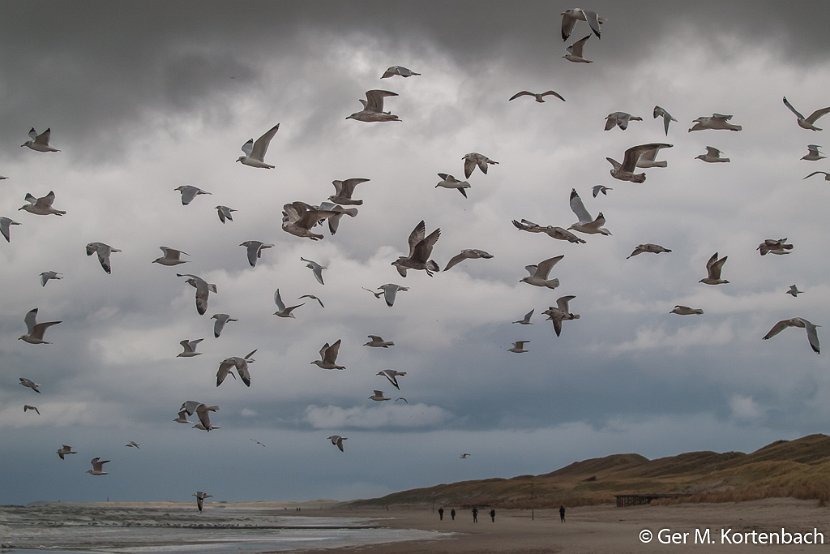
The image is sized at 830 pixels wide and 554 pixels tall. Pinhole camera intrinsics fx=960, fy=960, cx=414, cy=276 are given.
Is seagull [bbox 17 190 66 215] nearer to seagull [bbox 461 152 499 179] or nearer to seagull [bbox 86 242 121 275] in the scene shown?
seagull [bbox 86 242 121 275]

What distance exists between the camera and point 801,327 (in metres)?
27.2

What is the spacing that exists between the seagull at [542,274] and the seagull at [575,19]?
8.13 m

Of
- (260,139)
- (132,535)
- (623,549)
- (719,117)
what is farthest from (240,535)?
(719,117)

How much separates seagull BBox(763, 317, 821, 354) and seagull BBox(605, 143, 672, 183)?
5687mm

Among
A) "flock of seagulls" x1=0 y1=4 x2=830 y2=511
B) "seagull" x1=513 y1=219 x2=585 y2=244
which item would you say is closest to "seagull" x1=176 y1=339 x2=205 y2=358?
"flock of seagulls" x1=0 y1=4 x2=830 y2=511

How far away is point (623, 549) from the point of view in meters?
34.1

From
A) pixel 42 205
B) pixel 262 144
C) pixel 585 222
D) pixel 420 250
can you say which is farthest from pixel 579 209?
pixel 42 205

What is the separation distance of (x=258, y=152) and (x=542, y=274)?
9498 millimetres

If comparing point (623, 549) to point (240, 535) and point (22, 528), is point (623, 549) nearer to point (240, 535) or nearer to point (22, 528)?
point (240, 535)

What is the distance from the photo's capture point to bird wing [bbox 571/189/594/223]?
27219 millimetres

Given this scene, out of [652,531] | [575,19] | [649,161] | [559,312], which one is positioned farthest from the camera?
[652,531]

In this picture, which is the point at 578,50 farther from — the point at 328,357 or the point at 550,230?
the point at 328,357

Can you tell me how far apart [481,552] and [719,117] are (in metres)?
19.1

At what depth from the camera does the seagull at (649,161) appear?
26578 mm
